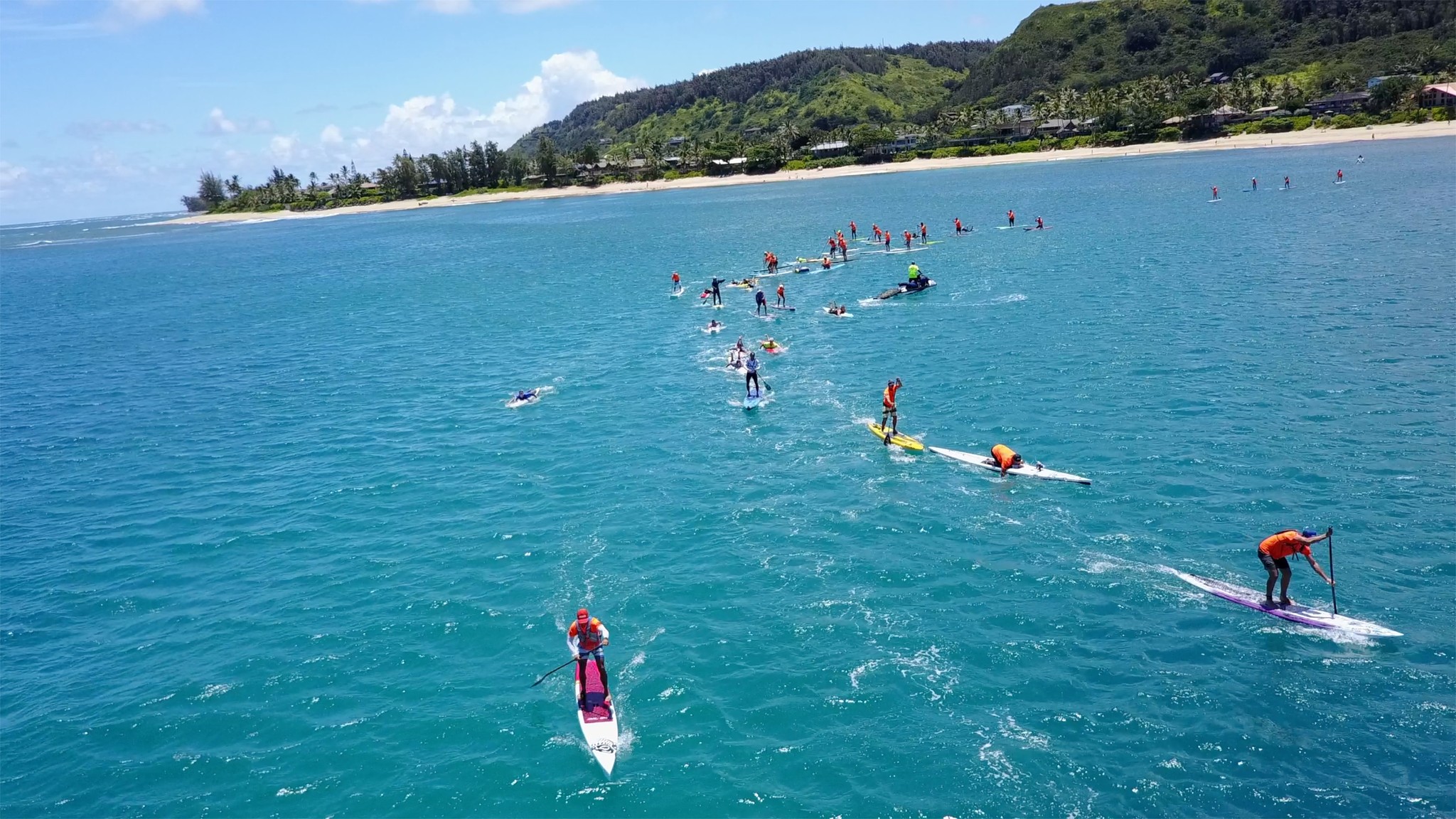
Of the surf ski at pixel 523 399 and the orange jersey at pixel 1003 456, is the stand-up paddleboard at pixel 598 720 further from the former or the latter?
the surf ski at pixel 523 399

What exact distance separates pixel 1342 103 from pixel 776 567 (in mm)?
222923

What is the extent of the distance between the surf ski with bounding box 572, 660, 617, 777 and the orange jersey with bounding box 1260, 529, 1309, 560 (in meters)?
18.5

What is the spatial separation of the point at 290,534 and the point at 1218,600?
33.6 metres

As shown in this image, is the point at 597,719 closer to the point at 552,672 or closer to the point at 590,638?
the point at 552,672

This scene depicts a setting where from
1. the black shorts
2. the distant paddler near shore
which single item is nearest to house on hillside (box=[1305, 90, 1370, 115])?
the distant paddler near shore

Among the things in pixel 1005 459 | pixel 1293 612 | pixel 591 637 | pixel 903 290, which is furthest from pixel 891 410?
pixel 903 290

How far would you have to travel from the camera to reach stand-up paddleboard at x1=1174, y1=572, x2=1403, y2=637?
22375mm

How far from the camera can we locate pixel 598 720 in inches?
835

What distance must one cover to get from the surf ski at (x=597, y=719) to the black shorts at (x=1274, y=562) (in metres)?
18.4

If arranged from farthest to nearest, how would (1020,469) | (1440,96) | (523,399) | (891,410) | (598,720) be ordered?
(1440,96), (523,399), (891,410), (1020,469), (598,720)

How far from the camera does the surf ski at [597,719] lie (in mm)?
20203

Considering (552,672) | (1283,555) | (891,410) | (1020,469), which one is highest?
(891,410)

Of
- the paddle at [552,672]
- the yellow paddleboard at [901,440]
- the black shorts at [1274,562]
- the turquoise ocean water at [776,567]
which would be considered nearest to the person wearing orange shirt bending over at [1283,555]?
the black shorts at [1274,562]

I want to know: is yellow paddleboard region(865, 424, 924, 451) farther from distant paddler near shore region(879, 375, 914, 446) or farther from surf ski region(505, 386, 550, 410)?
surf ski region(505, 386, 550, 410)
